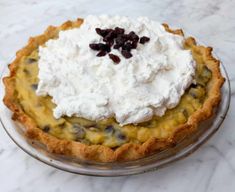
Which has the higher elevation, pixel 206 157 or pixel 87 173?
pixel 87 173

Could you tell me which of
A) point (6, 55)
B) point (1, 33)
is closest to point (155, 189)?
point (6, 55)

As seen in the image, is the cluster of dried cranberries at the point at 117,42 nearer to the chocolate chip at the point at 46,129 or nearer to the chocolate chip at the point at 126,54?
the chocolate chip at the point at 126,54

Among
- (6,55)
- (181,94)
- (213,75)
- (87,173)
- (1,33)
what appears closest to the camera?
(87,173)

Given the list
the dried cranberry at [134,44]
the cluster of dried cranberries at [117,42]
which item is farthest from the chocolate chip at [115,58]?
the dried cranberry at [134,44]

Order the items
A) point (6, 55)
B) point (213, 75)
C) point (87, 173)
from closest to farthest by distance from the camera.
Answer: point (87, 173) → point (213, 75) → point (6, 55)

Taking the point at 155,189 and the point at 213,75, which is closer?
the point at 155,189

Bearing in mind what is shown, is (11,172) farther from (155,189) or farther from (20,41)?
(20,41)

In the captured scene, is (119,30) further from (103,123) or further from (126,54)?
(103,123)

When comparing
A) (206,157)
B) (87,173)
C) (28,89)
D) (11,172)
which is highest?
(28,89)
